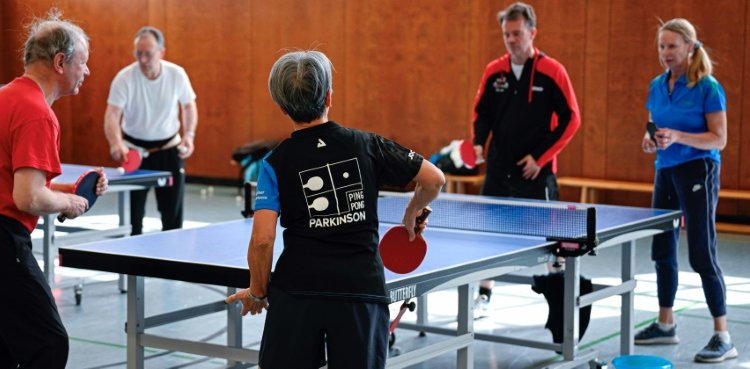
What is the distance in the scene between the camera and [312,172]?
2871 millimetres

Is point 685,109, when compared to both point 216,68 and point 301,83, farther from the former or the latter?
point 216,68

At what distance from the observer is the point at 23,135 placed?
Result: 321 cm

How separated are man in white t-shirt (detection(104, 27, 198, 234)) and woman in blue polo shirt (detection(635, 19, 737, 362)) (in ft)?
10.5

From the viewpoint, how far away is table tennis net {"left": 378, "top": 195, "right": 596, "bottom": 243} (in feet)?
14.1

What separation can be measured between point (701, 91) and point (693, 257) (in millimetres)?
787

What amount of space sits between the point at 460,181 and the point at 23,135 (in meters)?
7.43

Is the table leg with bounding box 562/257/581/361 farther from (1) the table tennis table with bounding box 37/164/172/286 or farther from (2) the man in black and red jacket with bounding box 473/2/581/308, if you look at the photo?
(1) the table tennis table with bounding box 37/164/172/286

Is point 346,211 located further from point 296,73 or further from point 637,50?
point 637,50

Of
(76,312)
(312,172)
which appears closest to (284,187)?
(312,172)

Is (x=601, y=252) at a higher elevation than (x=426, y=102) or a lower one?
lower

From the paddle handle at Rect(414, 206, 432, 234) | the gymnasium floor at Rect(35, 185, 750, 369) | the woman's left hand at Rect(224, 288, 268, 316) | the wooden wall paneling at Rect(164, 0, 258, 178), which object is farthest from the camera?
the wooden wall paneling at Rect(164, 0, 258, 178)

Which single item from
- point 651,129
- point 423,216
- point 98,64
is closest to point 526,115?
point 651,129

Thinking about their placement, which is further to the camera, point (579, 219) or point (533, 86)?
point (533, 86)

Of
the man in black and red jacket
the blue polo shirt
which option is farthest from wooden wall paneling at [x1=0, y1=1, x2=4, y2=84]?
the blue polo shirt
